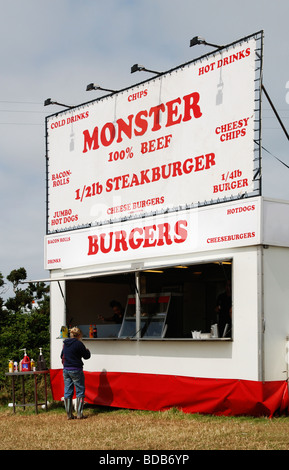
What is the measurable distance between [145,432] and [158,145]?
18.5 ft

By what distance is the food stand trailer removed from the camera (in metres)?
12.5

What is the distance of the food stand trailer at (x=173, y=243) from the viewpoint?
12.5m

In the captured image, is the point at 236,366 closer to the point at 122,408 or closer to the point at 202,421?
the point at 202,421

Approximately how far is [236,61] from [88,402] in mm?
7170

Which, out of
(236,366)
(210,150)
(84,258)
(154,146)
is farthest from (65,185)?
(236,366)

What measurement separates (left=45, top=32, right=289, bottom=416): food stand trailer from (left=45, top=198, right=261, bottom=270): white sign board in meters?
0.03

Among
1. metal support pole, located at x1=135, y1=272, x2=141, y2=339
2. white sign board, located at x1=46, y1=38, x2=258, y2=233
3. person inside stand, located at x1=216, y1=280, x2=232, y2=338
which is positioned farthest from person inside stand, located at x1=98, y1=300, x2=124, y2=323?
person inside stand, located at x1=216, y1=280, x2=232, y2=338

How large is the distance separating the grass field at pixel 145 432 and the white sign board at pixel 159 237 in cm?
281

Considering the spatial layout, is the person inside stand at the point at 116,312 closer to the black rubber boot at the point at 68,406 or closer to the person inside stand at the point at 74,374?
the person inside stand at the point at 74,374

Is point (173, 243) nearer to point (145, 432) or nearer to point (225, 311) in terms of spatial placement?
point (225, 311)

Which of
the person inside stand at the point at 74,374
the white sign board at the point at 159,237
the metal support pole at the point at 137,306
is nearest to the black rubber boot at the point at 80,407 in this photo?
the person inside stand at the point at 74,374

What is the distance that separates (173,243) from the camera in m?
14.1

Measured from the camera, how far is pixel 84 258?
16188mm

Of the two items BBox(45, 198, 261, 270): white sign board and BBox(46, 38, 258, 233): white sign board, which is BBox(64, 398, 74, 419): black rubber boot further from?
BBox(46, 38, 258, 233): white sign board
